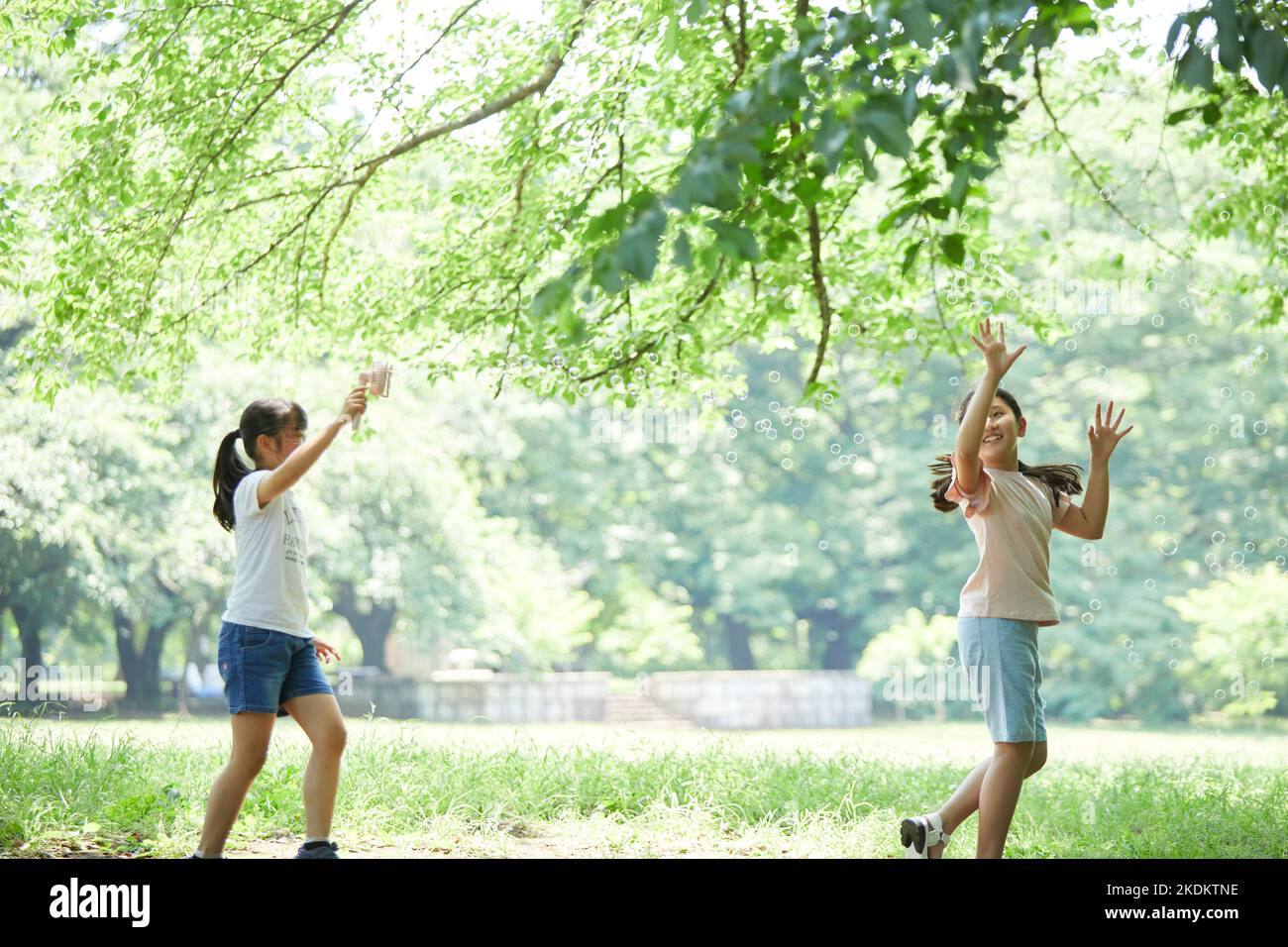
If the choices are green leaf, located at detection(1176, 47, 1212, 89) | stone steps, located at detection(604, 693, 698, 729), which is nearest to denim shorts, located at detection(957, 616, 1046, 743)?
green leaf, located at detection(1176, 47, 1212, 89)

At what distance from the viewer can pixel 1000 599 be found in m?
4.06

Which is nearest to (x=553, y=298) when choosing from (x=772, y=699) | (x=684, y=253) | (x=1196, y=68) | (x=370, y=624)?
(x=684, y=253)

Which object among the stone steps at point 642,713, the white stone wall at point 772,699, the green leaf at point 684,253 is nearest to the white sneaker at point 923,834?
the green leaf at point 684,253

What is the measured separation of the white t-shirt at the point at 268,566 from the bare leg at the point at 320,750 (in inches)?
8.8

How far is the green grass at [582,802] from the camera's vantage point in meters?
5.38

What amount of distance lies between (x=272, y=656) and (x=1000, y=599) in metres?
2.26

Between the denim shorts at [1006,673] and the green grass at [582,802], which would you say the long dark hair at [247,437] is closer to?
the green grass at [582,802]

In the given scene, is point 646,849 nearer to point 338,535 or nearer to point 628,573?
point 338,535

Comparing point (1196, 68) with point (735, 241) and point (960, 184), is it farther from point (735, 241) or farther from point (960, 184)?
point (735, 241)

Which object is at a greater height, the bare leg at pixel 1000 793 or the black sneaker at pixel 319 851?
the bare leg at pixel 1000 793
